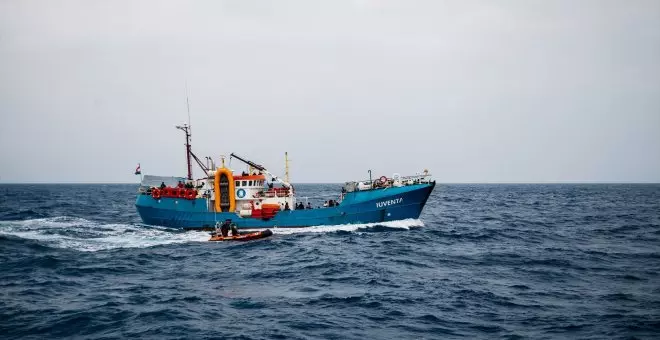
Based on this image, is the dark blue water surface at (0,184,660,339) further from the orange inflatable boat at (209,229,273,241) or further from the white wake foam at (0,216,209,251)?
the orange inflatable boat at (209,229,273,241)

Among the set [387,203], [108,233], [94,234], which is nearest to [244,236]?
[387,203]

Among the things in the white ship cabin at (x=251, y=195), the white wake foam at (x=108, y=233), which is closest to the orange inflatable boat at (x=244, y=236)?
the white wake foam at (x=108, y=233)

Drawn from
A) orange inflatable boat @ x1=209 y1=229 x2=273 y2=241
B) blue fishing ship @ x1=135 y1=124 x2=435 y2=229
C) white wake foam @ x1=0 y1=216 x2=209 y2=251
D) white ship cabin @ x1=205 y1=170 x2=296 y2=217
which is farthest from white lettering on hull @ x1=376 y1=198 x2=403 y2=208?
white wake foam @ x1=0 y1=216 x2=209 y2=251

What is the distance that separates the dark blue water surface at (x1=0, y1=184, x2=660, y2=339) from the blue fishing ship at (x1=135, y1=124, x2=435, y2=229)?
1993mm

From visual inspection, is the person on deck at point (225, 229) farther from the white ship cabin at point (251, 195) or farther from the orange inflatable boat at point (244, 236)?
the white ship cabin at point (251, 195)

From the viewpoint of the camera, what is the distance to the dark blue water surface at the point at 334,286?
14.4 metres

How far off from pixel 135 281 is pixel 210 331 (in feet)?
28.0

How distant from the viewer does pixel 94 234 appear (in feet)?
Result: 120

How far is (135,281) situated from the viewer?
20.9 meters

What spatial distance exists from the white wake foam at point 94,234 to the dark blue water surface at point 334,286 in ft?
0.91

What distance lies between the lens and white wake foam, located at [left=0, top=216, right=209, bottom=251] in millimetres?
31558

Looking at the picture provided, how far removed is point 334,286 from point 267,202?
18.8 meters

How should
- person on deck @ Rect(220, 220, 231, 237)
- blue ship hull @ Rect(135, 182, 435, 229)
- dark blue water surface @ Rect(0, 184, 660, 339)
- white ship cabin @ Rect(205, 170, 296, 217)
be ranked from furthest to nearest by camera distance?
white ship cabin @ Rect(205, 170, 296, 217) < blue ship hull @ Rect(135, 182, 435, 229) < person on deck @ Rect(220, 220, 231, 237) < dark blue water surface @ Rect(0, 184, 660, 339)

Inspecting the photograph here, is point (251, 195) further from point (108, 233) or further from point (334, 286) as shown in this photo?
point (334, 286)
